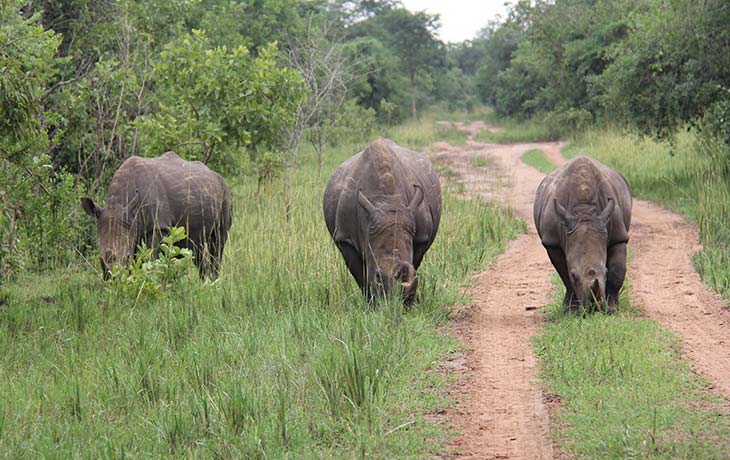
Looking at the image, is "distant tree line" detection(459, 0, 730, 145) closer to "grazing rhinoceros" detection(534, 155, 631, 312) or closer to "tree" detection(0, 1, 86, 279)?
"grazing rhinoceros" detection(534, 155, 631, 312)

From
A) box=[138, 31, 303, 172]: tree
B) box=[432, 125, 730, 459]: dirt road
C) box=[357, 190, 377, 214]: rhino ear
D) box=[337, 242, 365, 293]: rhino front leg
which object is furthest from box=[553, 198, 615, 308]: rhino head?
box=[138, 31, 303, 172]: tree

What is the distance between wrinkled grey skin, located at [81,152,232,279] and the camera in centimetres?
1034

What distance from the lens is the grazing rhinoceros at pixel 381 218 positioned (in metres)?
8.53

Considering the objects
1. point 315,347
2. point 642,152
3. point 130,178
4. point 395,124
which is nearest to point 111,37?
point 130,178

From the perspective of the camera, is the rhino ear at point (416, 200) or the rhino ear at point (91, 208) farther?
the rhino ear at point (91, 208)

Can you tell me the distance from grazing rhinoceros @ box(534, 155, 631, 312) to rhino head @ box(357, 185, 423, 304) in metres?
1.39

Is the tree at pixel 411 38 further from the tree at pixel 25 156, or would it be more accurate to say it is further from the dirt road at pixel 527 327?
the tree at pixel 25 156

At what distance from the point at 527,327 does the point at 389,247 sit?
1.43m

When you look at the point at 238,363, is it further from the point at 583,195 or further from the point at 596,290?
the point at 583,195

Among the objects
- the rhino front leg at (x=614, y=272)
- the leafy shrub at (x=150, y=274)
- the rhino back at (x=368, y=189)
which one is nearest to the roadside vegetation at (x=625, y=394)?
the rhino front leg at (x=614, y=272)

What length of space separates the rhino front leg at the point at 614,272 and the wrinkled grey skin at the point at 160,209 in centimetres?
404

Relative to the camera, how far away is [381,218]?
866 cm

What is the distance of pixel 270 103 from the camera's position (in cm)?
1396

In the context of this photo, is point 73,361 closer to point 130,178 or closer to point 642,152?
point 130,178
